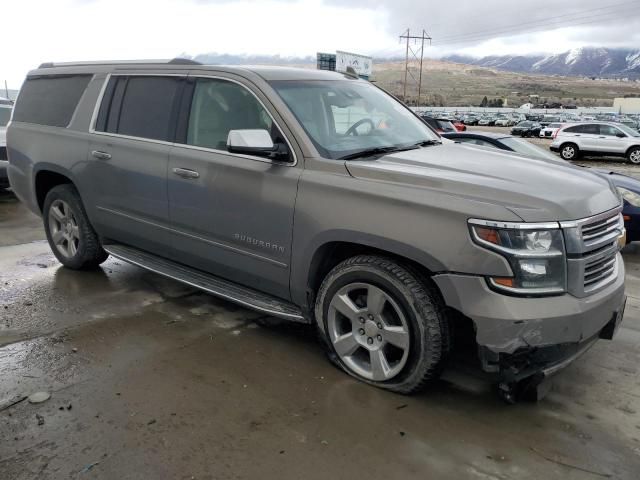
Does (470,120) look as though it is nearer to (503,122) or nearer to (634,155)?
(503,122)

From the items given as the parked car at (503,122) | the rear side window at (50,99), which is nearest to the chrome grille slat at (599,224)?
the rear side window at (50,99)

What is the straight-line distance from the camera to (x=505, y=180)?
312 cm

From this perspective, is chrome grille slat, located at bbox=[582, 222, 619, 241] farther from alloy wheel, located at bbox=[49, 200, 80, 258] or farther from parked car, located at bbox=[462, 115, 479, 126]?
parked car, located at bbox=[462, 115, 479, 126]

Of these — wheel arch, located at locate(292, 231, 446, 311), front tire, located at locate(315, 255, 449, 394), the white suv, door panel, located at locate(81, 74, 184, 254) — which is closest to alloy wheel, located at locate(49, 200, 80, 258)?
door panel, located at locate(81, 74, 184, 254)

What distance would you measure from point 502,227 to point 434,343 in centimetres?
73

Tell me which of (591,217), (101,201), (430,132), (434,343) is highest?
(430,132)

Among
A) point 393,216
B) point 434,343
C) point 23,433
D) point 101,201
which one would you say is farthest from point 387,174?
point 101,201

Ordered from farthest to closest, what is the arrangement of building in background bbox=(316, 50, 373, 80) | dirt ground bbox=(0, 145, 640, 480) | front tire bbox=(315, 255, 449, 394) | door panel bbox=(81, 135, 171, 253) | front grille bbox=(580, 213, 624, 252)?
building in background bbox=(316, 50, 373, 80) → door panel bbox=(81, 135, 171, 253) → front tire bbox=(315, 255, 449, 394) → front grille bbox=(580, 213, 624, 252) → dirt ground bbox=(0, 145, 640, 480)

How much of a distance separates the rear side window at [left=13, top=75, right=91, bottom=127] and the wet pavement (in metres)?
1.84

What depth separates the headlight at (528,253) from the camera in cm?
279

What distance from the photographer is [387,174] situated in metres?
3.20

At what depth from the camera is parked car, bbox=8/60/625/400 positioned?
2842mm

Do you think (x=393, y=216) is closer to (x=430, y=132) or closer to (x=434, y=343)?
(x=434, y=343)

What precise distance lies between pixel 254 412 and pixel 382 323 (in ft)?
2.85
